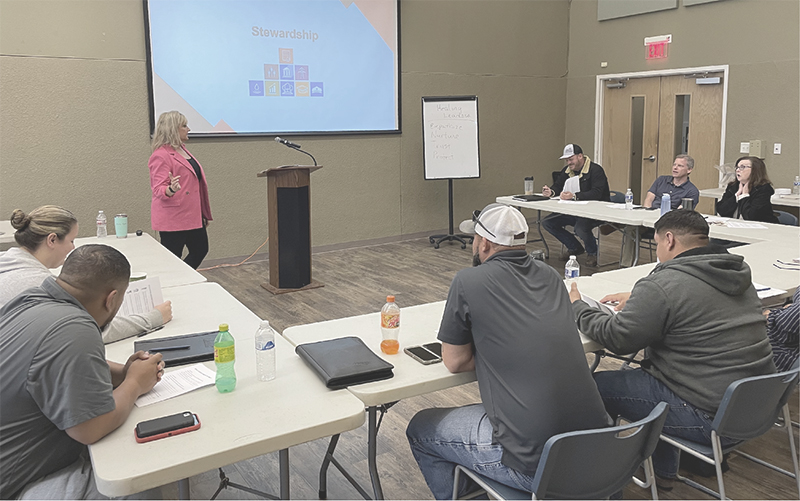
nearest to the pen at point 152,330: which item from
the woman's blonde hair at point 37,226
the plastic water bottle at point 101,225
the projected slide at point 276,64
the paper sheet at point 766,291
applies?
the woman's blonde hair at point 37,226

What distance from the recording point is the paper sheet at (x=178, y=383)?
5.97 ft

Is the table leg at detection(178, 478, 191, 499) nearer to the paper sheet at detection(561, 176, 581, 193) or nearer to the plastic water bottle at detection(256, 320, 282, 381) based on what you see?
the plastic water bottle at detection(256, 320, 282, 381)

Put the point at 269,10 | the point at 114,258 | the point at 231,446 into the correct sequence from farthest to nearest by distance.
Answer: the point at 269,10
the point at 114,258
the point at 231,446

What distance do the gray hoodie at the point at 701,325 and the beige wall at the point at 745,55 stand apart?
557 centimetres

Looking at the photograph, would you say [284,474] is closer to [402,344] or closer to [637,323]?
[402,344]

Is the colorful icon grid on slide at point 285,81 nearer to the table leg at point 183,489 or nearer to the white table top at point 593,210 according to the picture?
the white table top at point 593,210

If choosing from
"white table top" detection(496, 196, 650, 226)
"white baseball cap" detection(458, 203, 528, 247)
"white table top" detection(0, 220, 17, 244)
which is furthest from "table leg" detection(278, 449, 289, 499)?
"white table top" detection(496, 196, 650, 226)

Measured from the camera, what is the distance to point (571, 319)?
1.89m

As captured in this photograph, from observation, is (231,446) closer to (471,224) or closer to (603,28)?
(471,224)

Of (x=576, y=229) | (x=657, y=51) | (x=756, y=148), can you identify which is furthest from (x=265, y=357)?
(x=657, y=51)

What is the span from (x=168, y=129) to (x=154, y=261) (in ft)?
4.81

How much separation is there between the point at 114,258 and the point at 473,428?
1.14 meters

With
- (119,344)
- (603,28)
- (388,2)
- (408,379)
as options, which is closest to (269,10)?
(388,2)

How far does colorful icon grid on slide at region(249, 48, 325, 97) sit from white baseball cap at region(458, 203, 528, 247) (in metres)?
5.10
